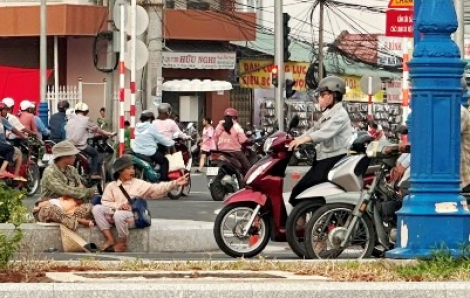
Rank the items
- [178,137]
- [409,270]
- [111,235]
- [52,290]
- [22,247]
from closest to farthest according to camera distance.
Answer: [52,290] < [409,270] < [22,247] < [111,235] < [178,137]

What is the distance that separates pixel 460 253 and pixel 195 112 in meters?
37.2

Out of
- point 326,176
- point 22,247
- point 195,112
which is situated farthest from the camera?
point 195,112

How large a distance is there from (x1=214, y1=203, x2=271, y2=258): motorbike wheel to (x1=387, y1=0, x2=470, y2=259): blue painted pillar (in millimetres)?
3342

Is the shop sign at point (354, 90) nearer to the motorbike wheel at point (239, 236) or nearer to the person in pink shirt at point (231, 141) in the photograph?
the person in pink shirt at point (231, 141)

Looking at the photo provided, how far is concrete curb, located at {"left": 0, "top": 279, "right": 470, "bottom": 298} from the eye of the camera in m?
8.70

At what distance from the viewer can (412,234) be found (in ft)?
33.8

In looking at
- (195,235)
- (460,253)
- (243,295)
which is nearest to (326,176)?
(195,235)

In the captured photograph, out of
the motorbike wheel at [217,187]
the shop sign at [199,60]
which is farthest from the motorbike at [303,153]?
the shop sign at [199,60]

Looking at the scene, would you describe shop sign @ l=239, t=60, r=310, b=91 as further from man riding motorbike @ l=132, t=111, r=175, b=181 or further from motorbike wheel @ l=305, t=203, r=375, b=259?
motorbike wheel @ l=305, t=203, r=375, b=259

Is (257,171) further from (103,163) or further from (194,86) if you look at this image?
(194,86)

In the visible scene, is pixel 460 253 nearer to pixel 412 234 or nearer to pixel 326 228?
pixel 412 234

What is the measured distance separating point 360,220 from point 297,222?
28.5 inches

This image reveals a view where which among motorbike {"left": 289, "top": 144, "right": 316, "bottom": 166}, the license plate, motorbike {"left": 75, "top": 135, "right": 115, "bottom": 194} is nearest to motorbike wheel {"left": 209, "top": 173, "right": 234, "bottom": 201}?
the license plate

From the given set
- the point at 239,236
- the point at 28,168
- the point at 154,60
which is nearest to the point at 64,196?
the point at 239,236
